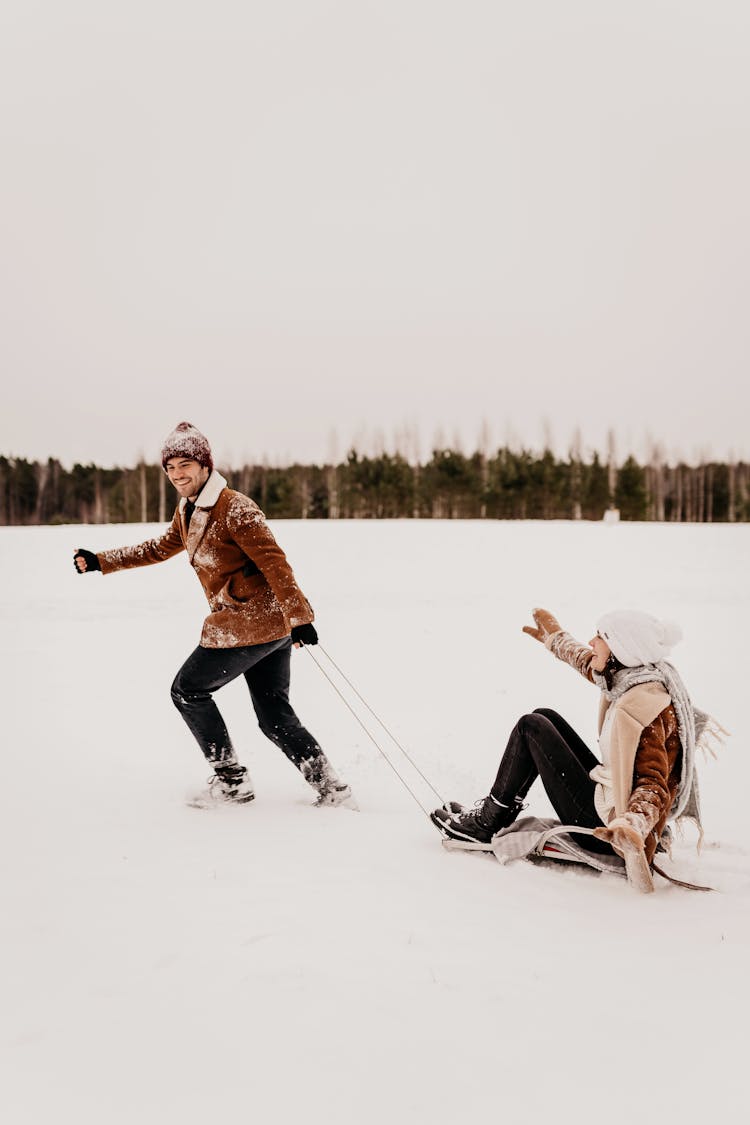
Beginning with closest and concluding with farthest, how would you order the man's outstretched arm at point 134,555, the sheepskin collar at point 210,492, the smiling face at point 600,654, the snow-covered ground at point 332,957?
the snow-covered ground at point 332,957 → the smiling face at point 600,654 → the sheepskin collar at point 210,492 → the man's outstretched arm at point 134,555

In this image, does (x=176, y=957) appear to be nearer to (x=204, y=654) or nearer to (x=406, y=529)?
(x=204, y=654)

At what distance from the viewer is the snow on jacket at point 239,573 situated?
4.22 m

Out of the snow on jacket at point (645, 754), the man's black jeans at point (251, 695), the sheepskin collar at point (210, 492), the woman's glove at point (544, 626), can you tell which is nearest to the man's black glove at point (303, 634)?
the man's black jeans at point (251, 695)

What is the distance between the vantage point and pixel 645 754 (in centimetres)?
338

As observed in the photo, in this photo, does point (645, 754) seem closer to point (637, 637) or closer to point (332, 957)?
point (637, 637)

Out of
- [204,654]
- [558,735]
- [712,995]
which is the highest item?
[204,654]

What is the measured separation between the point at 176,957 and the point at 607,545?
741 inches

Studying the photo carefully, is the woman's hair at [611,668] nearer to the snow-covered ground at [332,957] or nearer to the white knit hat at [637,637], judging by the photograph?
the white knit hat at [637,637]

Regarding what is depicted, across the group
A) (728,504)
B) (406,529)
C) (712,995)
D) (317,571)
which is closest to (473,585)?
(317,571)

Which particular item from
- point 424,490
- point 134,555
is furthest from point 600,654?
point 424,490

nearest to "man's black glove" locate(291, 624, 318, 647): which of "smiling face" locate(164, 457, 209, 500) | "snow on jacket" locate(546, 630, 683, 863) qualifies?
"smiling face" locate(164, 457, 209, 500)

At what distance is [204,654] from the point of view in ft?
14.0

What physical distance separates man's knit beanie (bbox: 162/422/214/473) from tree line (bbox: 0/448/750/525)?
45.5m

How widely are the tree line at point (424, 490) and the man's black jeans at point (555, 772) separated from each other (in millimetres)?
46269
